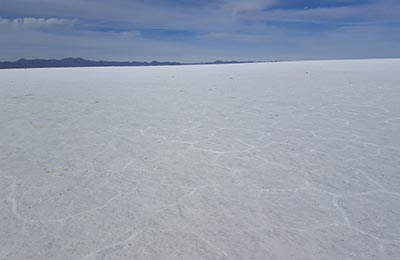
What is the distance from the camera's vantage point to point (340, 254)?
1438mm

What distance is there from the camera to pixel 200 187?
213 centimetres

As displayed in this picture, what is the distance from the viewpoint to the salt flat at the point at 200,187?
1.52m

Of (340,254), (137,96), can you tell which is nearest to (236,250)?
(340,254)

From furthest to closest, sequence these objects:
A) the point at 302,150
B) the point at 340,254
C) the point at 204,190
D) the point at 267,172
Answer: the point at 302,150, the point at 267,172, the point at 204,190, the point at 340,254

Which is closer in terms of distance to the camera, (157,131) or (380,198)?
(380,198)

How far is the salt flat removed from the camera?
152cm

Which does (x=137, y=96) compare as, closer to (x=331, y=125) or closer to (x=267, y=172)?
(x=331, y=125)

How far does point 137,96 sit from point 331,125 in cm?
417

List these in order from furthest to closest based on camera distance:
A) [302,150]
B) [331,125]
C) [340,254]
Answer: [331,125], [302,150], [340,254]

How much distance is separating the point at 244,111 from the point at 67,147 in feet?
9.03

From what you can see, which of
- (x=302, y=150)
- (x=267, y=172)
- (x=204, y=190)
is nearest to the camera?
(x=204, y=190)

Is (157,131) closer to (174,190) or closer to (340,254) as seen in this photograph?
(174,190)

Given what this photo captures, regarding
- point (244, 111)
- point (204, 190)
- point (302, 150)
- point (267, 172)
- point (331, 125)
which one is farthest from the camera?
point (244, 111)

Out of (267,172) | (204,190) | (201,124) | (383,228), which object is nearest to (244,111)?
(201,124)
